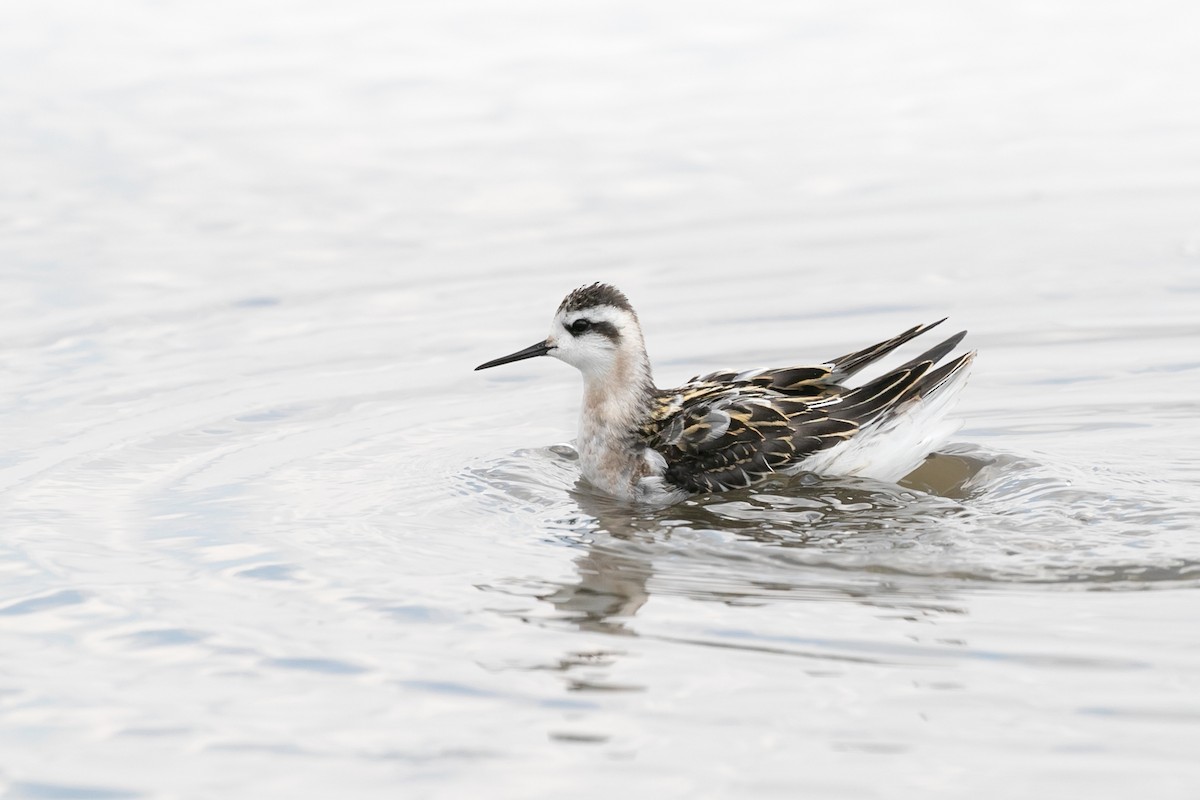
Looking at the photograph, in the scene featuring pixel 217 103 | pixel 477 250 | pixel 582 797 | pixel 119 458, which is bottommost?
pixel 582 797

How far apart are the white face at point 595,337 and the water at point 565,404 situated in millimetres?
775

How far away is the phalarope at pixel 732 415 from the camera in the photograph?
11125mm

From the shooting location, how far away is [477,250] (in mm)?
15531

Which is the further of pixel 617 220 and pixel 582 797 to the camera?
pixel 617 220

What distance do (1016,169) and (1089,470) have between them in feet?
21.7

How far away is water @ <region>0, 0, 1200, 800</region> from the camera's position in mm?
7484

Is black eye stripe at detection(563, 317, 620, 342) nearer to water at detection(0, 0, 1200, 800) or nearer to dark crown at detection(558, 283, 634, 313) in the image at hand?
dark crown at detection(558, 283, 634, 313)

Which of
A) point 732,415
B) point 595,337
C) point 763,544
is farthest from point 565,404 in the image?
point 763,544

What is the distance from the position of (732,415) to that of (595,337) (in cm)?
110

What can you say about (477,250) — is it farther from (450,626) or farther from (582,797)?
(582,797)

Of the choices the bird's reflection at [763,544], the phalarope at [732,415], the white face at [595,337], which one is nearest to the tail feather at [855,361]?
the phalarope at [732,415]

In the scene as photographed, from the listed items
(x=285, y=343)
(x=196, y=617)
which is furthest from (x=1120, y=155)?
(x=196, y=617)

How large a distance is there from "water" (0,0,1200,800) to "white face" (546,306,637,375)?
78cm

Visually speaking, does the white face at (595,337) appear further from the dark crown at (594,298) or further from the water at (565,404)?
the water at (565,404)
